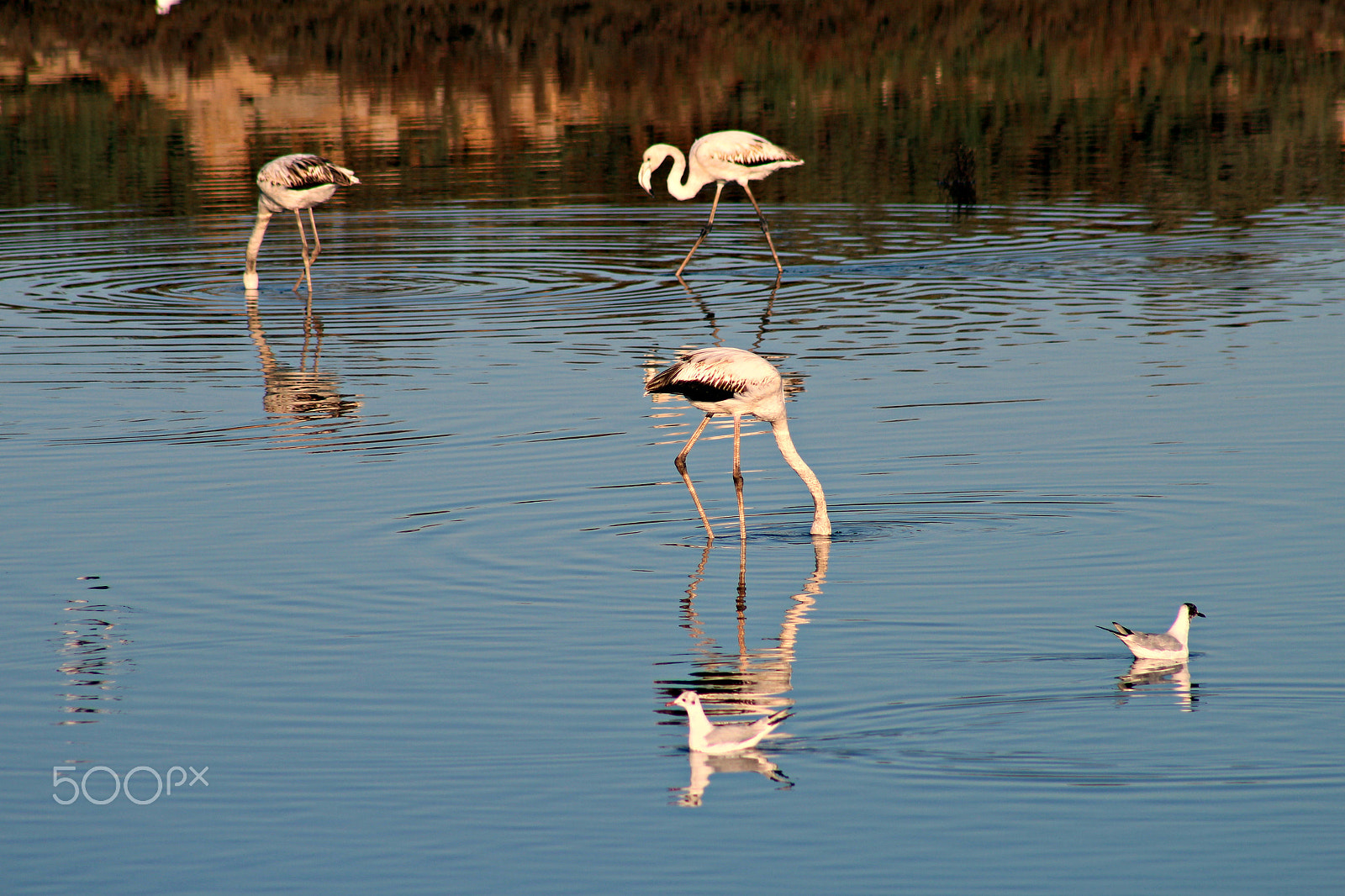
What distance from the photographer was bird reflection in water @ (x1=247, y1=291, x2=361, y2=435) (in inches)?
523

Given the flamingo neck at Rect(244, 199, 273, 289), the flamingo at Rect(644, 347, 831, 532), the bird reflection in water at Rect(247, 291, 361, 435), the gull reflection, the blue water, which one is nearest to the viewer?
the blue water

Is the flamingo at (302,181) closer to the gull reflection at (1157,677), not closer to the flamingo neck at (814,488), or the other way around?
the flamingo neck at (814,488)

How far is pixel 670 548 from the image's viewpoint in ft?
31.6

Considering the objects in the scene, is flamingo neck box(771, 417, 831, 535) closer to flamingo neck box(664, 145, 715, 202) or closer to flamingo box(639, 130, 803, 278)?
flamingo box(639, 130, 803, 278)

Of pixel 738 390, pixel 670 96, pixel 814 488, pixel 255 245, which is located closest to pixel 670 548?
pixel 814 488

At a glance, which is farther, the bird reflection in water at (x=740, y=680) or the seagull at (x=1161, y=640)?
the seagull at (x=1161, y=640)

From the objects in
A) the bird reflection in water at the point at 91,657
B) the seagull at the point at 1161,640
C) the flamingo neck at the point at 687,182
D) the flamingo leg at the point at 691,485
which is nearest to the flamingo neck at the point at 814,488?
the flamingo leg at the point at 691,485

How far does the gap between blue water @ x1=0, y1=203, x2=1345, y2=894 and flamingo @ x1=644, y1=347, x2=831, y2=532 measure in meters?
0.26

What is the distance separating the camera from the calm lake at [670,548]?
6.11m

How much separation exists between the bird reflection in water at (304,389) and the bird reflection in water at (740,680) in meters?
5.04

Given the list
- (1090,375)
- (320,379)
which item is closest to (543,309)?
(320,379)

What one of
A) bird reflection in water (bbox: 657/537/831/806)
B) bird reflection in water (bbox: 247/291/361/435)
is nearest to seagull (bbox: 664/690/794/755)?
bird reflection in water (bbox: 657/537/831/806)

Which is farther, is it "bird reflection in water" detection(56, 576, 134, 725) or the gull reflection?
"bird reflection in water" detection(56, 576, 134, 725)

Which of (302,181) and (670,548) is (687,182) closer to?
(302,181)
